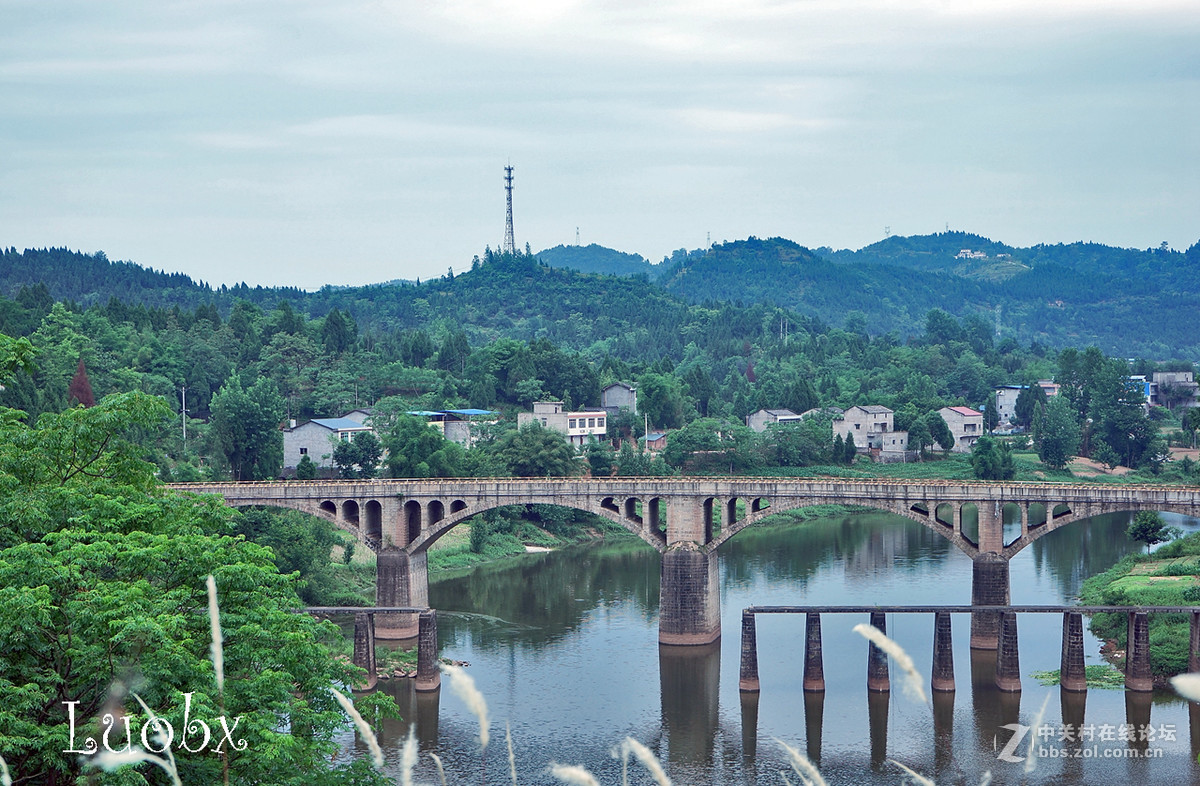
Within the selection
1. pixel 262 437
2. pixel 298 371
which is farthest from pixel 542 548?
pixel 298 371

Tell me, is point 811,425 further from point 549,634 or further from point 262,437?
point 549,634

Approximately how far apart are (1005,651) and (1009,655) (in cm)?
22

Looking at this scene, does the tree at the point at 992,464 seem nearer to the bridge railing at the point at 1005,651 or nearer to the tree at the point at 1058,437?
the tree at the point at 1058,437

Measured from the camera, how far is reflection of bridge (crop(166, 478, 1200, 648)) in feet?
208

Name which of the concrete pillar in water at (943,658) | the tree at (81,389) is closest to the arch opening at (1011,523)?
the concrete pillar in water at (943,658)

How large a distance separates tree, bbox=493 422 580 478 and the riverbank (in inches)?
1486

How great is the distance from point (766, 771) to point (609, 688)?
467 inches

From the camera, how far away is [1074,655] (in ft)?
180

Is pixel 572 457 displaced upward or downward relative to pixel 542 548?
upward

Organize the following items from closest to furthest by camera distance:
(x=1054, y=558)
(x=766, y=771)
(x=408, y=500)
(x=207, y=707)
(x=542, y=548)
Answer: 1. (x=207, y=707)
2. (x=766, y=771)
3. (x=408, y=500)
4. (x=1054, y=558)
5. (x=542, y=548)

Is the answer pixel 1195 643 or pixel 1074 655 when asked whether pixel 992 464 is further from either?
pixel 1074 655

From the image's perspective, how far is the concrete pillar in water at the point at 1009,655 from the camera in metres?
55.7

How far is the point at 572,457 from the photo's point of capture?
4050 inches

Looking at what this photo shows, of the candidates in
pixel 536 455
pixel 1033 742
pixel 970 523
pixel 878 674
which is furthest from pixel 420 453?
pixel 1033 742
